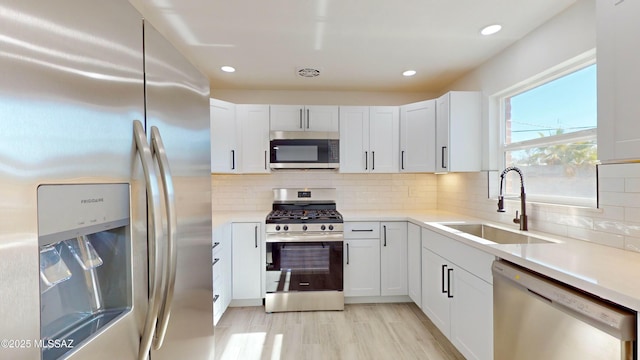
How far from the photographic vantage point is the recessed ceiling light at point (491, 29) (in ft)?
6.60

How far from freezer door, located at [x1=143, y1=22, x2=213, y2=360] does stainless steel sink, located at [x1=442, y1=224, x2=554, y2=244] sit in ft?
6.78

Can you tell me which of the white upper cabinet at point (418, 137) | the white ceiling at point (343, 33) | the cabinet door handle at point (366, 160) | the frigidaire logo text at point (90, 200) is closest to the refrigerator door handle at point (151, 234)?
the frigidaire logo text at point (90, 200)

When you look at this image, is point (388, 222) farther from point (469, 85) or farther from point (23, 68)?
point (23, 68)

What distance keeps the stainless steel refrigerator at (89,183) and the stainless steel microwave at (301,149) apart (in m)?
2.08

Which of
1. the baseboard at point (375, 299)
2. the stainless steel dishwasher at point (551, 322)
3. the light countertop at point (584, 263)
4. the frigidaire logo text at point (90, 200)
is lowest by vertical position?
the baseboard at point (375, 299)

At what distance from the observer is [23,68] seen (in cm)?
47

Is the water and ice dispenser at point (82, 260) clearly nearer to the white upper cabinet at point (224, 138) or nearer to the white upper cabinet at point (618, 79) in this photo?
the white upper cabinet at point (618, 79)

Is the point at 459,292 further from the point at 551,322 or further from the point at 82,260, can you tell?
the point at 82,260

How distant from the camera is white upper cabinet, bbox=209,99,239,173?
9.85 ft

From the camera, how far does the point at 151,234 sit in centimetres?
80

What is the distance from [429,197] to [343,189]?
3.77 ft

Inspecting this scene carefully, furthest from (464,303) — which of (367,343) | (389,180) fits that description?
(389,180)

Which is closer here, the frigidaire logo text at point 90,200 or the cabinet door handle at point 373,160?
the frigidaire logo text at point 90,200

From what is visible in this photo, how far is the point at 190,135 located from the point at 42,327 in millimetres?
724
